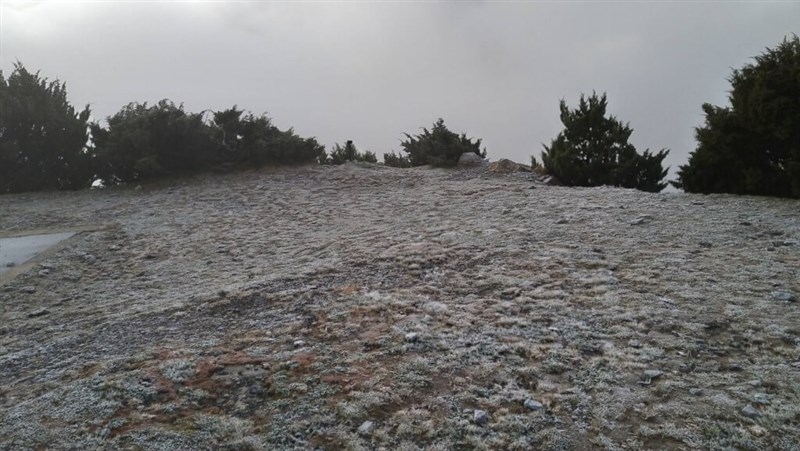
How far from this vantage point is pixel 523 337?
193 inches

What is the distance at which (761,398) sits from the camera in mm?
3760

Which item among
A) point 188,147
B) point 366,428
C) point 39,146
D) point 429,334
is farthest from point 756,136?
point 39,146

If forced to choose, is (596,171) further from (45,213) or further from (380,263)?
(45,213)

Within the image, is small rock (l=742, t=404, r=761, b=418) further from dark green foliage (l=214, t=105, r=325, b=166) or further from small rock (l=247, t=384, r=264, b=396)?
dark green foliage (l=214, t=105, r=325, b=166)

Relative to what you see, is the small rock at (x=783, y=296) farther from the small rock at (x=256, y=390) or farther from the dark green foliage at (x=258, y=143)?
the dark green foliage at (x=258, y=143)

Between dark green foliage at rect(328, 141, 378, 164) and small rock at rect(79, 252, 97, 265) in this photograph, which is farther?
dark green foliage at rect(328, 141, 378, 164)

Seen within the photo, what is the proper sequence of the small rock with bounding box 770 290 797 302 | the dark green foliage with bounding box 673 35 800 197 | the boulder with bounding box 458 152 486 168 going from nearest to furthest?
the small rock with bounding box 770 290 797 302
the dark green foliage with bounding box 673 35 800 197
the boulder with bounding box 458 152 486 168

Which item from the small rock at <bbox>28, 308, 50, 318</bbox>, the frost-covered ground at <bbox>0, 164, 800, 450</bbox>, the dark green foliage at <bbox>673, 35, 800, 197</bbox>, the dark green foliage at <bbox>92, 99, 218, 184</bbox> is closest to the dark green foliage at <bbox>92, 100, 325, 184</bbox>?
the dark green foliage at <bbox>92, 99, 218, 184</bbox>

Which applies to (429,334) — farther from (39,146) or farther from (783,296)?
(39,146)

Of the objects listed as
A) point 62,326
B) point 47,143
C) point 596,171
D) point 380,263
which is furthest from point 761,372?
point 47,143

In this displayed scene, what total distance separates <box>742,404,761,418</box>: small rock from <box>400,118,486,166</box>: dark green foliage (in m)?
12.4

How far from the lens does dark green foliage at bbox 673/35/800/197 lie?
9.37 meters

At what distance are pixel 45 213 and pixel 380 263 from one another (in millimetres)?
9398

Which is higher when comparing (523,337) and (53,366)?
(523,337)
